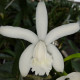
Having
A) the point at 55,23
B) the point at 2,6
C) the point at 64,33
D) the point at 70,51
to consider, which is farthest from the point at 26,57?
the point at 70,51

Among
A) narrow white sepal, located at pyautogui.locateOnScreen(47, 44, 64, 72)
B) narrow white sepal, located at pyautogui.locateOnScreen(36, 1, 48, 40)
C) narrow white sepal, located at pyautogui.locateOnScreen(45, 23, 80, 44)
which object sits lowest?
narrow white sepal, located at pyautogui.locateOnScreen(47, 44, 64, 72)

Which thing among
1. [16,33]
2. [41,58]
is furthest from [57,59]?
[16,33]

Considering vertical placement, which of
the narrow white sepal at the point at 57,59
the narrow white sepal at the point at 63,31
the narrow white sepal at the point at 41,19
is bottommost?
the narrow white sepal at the point at 57,59

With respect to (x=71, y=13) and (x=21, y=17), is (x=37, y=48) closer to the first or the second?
(x=21, y=17)

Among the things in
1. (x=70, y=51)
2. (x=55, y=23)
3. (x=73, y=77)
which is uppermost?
(x=55, y=23)

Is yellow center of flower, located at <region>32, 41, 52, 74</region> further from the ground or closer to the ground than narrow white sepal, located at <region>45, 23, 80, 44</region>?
closer to the ground

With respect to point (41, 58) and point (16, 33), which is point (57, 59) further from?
point (16, 33)

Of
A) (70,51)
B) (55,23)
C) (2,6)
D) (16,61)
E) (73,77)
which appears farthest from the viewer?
(70,51)

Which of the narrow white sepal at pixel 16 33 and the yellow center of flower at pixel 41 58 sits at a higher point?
the narrow white sepal at pixel 16 33
